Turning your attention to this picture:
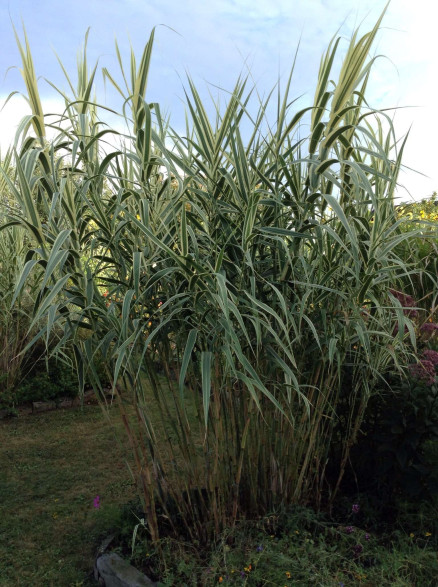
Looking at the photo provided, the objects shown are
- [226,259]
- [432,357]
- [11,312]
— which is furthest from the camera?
[11,312]

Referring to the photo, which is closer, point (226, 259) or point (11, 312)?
point (226, 259)

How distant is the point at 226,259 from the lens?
197 cm

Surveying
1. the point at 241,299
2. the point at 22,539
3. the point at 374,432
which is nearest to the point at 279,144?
the point at 241,299

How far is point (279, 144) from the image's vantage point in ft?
6.49

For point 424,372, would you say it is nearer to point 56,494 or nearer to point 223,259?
point 223,259

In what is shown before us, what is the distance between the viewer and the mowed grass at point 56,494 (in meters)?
2.46

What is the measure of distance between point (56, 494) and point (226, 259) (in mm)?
2107

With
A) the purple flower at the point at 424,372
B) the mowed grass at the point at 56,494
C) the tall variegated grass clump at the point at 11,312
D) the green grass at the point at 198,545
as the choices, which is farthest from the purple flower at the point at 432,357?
the tall variegated grass clump at the point at 11,312

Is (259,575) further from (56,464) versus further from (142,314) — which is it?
(56,464)

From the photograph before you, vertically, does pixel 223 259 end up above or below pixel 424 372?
above

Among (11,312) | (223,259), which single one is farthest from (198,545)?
(11,312)

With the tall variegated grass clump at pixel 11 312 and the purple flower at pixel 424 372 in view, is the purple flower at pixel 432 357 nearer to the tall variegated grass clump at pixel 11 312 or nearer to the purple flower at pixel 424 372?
the purple flower at pixel 424 372

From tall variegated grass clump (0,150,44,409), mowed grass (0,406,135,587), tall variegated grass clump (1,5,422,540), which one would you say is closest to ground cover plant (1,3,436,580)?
tall variegated grass clump (1,5,422,540)

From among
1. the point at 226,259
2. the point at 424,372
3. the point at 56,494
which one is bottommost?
the point at 56,494
